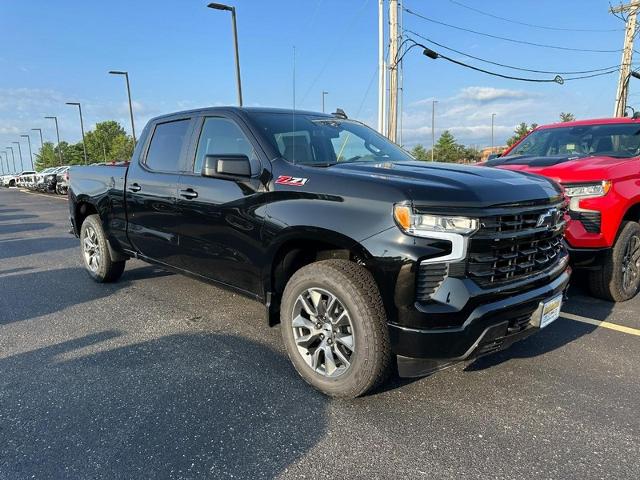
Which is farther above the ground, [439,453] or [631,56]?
[631,56]

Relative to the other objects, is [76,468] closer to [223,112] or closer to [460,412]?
[460,412]

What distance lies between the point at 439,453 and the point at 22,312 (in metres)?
4.27

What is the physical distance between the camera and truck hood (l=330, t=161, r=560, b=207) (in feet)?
8.57

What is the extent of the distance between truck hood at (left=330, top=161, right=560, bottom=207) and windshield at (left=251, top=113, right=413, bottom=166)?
36cm

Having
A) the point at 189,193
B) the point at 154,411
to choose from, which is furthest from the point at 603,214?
the point at 154,411

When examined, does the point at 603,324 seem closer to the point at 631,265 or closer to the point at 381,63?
the point at 631,265

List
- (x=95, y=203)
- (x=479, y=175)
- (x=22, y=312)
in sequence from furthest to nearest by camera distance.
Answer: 1. (x=95, y=203)
2. (x=22, y=312)
3. (x=479, y=175)

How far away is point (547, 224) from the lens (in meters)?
3.07

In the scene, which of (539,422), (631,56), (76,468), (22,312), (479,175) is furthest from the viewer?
(631,56)

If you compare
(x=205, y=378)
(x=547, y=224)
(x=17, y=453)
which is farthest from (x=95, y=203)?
(x=547, y=224)

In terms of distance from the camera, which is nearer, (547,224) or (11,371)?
(547,224)

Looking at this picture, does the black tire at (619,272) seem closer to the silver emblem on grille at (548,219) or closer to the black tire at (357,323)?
the silver emblem on grille at (548,219)

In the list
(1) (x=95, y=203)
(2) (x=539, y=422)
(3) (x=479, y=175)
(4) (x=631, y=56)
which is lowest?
(2) (x=539, y=422)

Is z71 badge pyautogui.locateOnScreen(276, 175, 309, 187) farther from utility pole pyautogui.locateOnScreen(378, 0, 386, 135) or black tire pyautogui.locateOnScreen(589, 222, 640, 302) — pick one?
utility pole pyautogui.locateOnScreen(378, 0, 386, 135)
